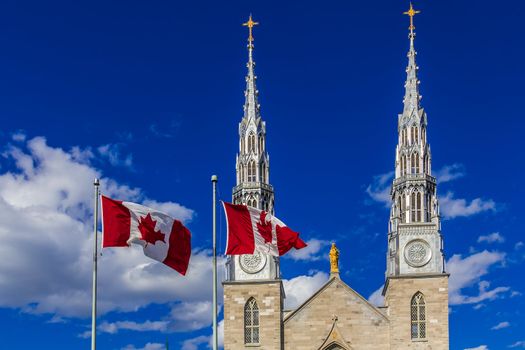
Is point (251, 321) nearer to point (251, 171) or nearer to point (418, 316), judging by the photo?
point (251, 171)

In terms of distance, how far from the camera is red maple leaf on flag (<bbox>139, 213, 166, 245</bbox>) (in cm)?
2842

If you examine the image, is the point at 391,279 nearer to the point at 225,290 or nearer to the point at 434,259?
the point at 434,259

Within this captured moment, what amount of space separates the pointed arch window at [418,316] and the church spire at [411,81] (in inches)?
518

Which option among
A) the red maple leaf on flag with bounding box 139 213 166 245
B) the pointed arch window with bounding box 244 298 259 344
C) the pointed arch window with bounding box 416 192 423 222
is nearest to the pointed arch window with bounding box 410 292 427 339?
the pointed arch window with bounding box 416 192 423 222

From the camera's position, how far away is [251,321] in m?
57.5

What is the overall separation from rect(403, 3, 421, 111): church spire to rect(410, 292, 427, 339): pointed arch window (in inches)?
518

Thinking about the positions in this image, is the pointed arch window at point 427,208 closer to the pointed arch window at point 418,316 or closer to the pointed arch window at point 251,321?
the pointed arch window at point 418,316

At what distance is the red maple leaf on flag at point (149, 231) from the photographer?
28422 millimetres

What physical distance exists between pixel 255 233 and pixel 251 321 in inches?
1100

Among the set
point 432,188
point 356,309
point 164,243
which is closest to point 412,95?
point 432,188

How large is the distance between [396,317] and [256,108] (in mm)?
17658

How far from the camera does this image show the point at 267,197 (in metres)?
60.5

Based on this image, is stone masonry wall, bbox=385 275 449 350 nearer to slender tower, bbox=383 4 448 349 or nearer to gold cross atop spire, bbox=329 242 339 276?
slender tower, bbox=383 4 448 349

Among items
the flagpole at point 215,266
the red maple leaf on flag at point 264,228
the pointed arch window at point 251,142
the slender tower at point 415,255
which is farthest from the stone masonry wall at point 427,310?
the flagpole at point 215,266
